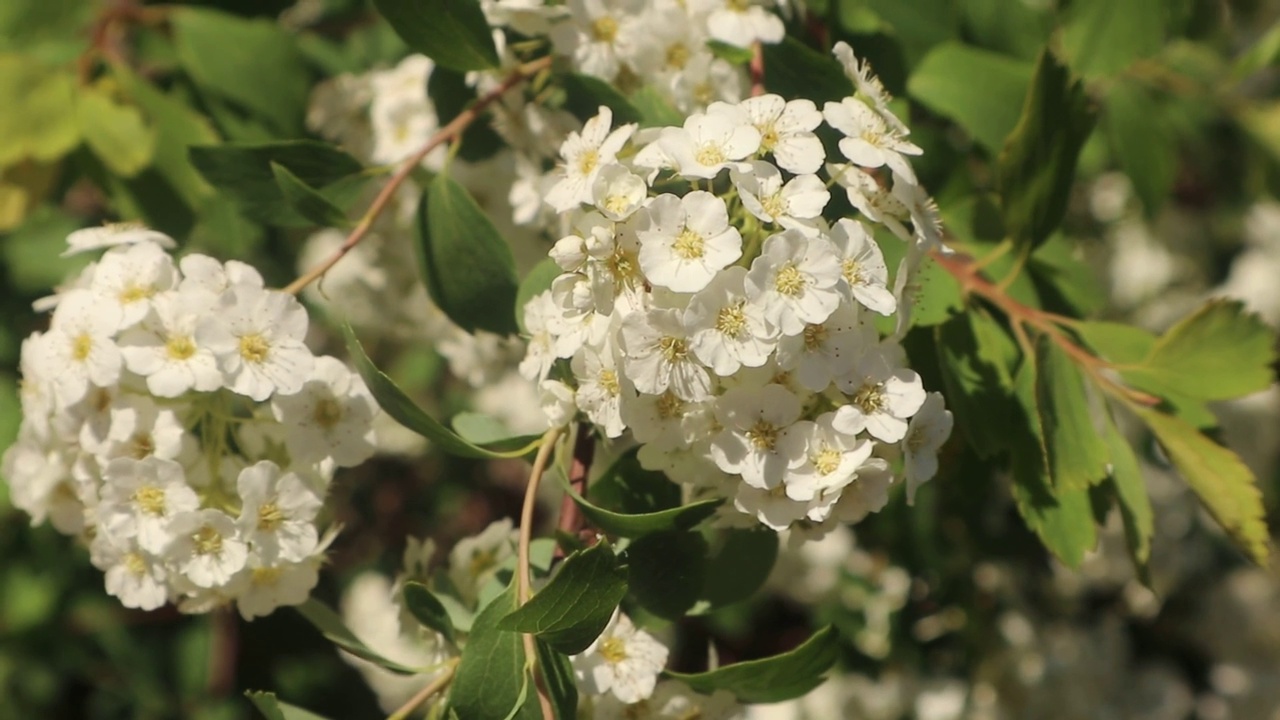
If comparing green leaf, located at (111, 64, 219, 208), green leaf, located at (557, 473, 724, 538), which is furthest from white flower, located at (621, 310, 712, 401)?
green leaf, located at (111, 64, 219, 208)

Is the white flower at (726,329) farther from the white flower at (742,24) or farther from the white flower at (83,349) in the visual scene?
the white flower at (83,349)

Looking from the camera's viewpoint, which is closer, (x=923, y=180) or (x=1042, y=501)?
(x=1042, y=501)

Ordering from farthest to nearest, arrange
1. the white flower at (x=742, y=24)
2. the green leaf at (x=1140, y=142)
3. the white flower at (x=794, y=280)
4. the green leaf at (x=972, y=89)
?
the green leaf at (x=1140, y=142), the green leaf at (x=972, y=89), the white flower at (x=742, y=24), the white flower at (x=794, y=280)

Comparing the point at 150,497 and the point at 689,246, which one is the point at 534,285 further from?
the point at 150,497

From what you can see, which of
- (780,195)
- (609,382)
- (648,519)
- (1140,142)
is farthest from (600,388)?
(1140,142)

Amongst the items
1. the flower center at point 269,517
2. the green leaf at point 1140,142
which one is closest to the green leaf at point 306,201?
the flower center at point 269,517

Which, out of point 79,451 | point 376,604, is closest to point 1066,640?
point 376,604

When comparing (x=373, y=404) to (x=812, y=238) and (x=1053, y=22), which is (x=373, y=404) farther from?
(x=1053, y=22)
